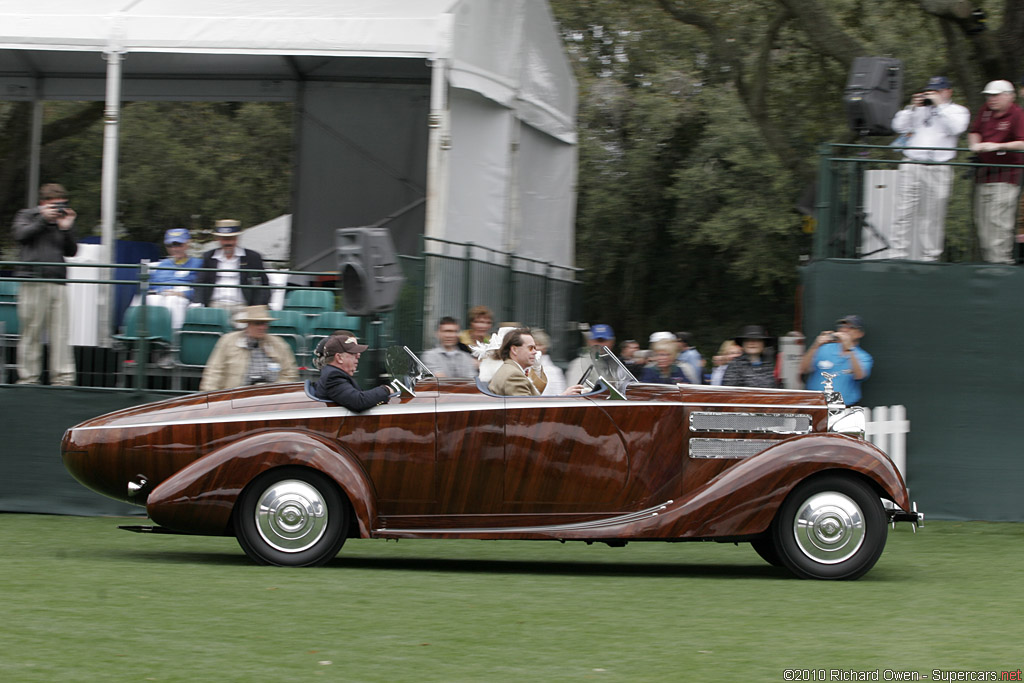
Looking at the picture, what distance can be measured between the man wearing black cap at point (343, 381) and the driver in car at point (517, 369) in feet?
2.44

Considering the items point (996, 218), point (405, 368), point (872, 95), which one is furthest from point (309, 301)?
point (996, 218)

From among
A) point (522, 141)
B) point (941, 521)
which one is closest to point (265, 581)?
point (941, 521)

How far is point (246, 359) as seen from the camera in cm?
1088

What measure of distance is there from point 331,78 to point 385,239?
7222 mm

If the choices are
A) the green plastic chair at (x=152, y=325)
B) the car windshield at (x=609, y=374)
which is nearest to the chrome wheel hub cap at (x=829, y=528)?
the car windshield at (x=609, y=374)

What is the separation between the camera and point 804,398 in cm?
867

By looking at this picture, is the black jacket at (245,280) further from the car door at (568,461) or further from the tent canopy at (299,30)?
the car door at (568,461)

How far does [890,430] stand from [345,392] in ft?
18.9

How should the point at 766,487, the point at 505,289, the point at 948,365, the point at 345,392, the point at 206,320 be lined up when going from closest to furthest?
the point at 766,487
the point at 345,392
the point at 206,320
the point at 948,365
the point at 505,289

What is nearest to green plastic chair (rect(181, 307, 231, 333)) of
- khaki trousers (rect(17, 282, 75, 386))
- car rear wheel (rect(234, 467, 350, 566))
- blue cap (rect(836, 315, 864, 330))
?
khaki trousers (rect(17, 282, 75, 386))

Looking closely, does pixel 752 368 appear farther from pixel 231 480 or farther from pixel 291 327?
pixel 231 480

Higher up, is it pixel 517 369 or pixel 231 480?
pixel 517 369

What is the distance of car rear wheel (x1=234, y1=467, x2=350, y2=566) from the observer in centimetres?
837

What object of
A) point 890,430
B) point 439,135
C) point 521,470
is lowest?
point 521,470
